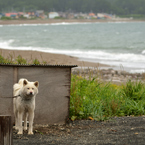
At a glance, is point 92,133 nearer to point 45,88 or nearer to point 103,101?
point 45,88

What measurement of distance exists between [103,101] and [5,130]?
3.61 metres

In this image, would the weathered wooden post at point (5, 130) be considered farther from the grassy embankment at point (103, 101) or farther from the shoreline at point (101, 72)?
the shoreline at point (101, 72)

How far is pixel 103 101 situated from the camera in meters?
6.69

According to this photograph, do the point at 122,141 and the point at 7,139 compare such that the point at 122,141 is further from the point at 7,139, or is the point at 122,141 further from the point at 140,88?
the point at 140,88

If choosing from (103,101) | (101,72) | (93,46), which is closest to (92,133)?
(103,101)

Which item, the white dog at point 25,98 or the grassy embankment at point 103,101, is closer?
the white dog at point 25,98

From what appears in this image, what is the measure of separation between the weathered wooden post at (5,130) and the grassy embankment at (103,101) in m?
2.71

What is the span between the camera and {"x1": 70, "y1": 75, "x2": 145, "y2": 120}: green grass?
6.26m

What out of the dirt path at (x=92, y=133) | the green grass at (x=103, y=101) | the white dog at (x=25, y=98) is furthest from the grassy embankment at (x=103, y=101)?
the white dog at (x=25, y=98)

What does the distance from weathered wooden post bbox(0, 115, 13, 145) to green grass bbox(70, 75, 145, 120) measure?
2.71m

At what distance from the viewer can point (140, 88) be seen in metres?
7.47

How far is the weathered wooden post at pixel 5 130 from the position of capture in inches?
132

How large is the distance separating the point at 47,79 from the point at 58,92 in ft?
1.08

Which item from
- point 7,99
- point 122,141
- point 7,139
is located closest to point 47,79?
point 7,99
